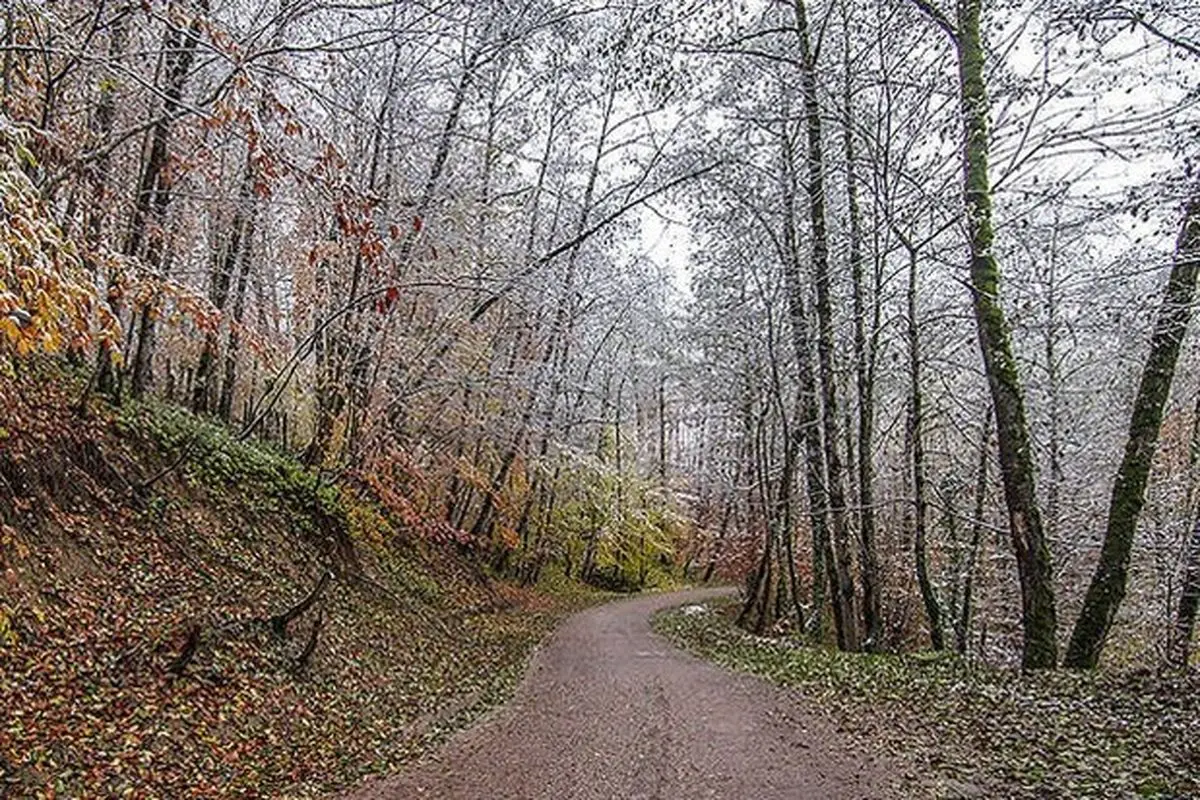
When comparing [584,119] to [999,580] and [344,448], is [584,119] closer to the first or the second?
[344,448]

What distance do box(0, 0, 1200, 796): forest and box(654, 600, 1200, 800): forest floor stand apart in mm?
1411

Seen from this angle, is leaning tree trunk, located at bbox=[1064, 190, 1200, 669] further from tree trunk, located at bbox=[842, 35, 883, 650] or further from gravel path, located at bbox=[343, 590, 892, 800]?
tree trunk, located at bbox=[842, 35, 883, 650]

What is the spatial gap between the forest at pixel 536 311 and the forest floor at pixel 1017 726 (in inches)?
55.5

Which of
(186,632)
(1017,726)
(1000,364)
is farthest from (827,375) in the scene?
(186,632)

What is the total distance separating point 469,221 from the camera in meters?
14.1

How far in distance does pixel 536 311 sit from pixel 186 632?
9777 mm

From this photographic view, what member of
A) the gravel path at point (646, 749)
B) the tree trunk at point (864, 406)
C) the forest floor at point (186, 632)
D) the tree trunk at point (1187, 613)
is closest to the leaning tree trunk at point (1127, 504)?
the tree trunk at point (1187, 613)

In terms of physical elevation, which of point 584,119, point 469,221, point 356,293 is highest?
point 584,119

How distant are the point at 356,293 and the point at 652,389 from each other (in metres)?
26.9

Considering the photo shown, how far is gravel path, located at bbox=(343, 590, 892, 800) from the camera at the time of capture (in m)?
6.09

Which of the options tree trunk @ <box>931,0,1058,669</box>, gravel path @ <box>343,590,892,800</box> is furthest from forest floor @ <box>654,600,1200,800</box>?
tree trunk @ <box>931,0,1058,669</box>

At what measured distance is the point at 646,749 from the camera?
7.23 metres

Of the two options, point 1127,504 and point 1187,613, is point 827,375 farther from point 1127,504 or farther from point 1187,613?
point 1187,613

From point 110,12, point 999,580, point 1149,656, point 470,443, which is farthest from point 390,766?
point 999,580
